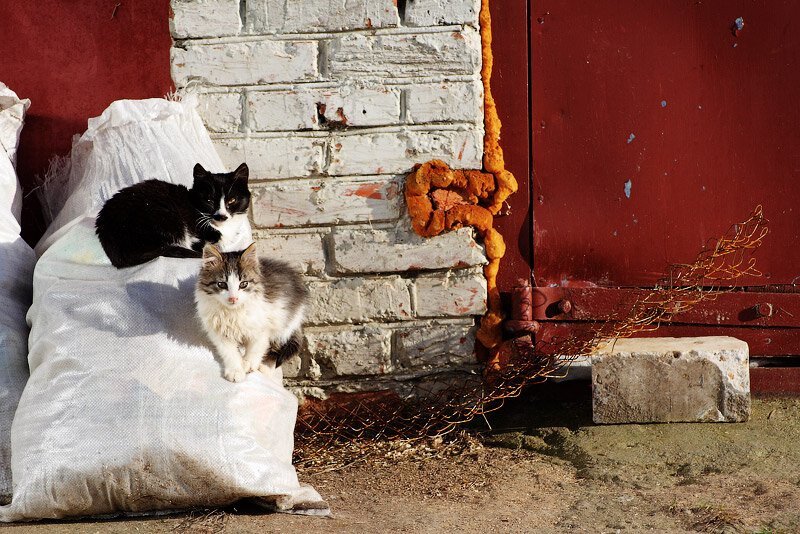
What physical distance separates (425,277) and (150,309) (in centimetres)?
111

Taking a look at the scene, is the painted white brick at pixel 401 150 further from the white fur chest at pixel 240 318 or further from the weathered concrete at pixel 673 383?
the weathered concrete at pixel 673 383

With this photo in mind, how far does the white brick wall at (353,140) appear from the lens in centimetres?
323

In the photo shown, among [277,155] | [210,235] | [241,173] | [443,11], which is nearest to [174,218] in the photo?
[210,235]

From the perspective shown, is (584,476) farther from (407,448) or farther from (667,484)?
(407,448)

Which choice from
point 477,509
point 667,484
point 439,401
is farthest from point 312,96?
point 667,484

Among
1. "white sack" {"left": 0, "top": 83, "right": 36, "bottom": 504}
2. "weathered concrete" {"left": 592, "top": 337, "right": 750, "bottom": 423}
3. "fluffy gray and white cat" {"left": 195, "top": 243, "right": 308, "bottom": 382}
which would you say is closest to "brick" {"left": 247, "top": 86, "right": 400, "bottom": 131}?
"fluffy gray and white cat" {"left": 195, "top": 243, "right": 308, "bottom": 382}

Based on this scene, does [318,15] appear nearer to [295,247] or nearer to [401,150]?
[401,150]

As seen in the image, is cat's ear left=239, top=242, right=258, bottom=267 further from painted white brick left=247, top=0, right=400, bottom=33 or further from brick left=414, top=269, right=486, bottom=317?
painted white brick left=247, top=0, right=400, bottom=33

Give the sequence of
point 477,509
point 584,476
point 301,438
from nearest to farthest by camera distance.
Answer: point 477,509 → point 584,476 → point 301,438

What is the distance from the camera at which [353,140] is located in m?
3.28

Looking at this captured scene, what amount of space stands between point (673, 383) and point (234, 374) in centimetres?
158

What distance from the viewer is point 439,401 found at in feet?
11.1

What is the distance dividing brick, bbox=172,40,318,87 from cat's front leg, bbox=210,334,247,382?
3.71 feet

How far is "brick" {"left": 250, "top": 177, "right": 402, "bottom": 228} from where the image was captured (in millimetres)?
3287
